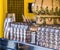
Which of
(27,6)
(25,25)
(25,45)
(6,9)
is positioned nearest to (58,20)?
(25,25)

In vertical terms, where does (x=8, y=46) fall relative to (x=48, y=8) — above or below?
below

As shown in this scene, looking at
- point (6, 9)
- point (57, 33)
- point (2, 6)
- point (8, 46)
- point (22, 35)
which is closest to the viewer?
point (57, 33)

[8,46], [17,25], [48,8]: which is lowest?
[8,46]

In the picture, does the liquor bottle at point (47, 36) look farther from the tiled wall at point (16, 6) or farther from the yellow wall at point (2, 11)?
the tiled wall at point (16, 6)

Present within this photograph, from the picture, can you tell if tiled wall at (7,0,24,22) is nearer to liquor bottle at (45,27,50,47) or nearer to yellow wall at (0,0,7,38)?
yellow wall at (0,0,7,38)

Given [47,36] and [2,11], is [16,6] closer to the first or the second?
[2,11]

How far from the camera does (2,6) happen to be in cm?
312

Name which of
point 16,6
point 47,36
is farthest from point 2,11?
point 47,36

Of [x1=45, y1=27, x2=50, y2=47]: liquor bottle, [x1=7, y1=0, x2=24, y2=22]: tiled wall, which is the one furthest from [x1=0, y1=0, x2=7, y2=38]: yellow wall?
[x1=45, y1=27, x2=50, y2=47]: liquor bottle

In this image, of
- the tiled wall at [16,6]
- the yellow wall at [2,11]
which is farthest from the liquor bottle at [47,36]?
the tiled wall at [16,6]

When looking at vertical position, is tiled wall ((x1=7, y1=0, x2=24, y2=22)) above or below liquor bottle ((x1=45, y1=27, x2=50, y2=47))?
above

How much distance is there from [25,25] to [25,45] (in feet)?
0.91

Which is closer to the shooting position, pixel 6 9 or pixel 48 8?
pixel 48 8

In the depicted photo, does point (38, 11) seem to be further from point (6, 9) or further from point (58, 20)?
point (6, 9)
